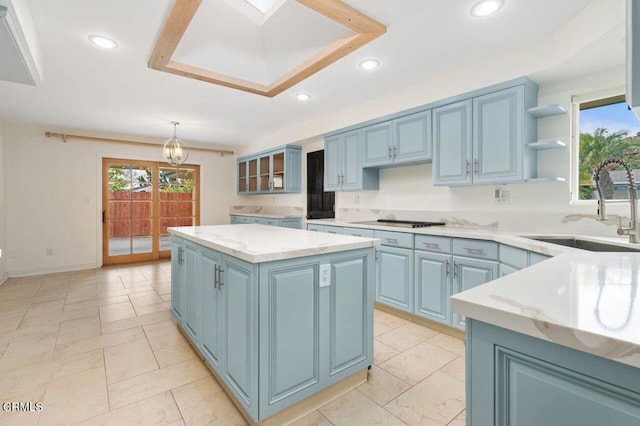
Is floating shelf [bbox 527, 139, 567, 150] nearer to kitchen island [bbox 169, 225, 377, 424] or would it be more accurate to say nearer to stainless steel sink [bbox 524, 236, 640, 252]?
stainless steel sink [bbox 524, 236, 640, 252]

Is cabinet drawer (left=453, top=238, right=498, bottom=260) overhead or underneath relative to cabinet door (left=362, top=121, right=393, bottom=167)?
underneath

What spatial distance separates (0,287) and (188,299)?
12.2 feet

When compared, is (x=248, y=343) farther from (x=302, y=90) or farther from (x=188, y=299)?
(x=302, y=90)

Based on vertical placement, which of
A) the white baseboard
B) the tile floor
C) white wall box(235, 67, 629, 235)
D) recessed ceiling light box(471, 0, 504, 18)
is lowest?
the tile floor

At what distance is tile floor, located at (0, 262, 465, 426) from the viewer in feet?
5.44

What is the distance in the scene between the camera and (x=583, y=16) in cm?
197

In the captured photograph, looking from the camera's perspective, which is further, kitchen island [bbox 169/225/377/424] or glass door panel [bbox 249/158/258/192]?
glass door panel [bbox 249/158/258/192]

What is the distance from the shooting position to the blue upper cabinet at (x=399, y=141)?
9.89 ft

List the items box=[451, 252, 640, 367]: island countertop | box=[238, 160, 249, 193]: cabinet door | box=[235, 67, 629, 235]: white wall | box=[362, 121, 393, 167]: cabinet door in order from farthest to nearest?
1. box=[238, 160, 249, 193]: cabinet door
2. box=[362, 121, 393, 167]: cabinet door
3. box=[235, 67, 629, 235]: white wall
4. box=[451, 252, 640, 367]: island countertop

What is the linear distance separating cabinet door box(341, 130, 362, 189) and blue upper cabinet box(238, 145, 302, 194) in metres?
1.44

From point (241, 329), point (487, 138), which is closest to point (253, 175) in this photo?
point (487, 138)

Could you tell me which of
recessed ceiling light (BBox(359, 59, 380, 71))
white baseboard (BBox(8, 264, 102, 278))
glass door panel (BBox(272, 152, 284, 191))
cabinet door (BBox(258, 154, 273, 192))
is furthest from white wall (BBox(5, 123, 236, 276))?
recessed ceiling light (BBox(359, 59, 380, 71))

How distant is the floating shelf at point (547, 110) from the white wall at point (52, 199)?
609 centimetres

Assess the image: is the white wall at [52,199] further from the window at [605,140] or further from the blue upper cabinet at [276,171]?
the window at [605,140]
